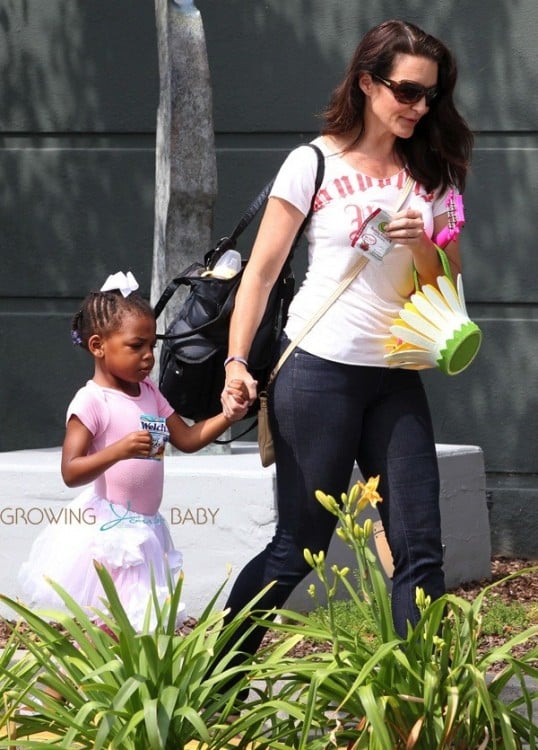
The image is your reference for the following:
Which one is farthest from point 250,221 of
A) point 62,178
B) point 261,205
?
point 62,178

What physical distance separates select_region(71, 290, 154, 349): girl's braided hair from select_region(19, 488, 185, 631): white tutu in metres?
0.50

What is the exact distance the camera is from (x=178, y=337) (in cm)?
452

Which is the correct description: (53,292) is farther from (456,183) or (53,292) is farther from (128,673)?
(128,673)

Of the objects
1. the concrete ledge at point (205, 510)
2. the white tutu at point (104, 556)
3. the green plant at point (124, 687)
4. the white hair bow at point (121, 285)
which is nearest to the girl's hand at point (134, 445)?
the white tutu at point (104, 556)

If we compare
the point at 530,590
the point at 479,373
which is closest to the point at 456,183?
the point at 530,590

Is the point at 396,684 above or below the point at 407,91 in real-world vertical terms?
below

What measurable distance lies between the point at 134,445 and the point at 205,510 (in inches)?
75.6

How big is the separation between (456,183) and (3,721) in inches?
79.3

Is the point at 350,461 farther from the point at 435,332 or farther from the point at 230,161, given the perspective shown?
the point at 230,161

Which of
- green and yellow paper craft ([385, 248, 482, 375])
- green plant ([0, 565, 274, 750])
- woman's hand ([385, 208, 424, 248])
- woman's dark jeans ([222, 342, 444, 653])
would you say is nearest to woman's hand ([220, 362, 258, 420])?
woman's dark jeans ([222, 342, 444, 653])

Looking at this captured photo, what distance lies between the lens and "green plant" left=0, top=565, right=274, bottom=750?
329cm

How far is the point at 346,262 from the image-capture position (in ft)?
13.7

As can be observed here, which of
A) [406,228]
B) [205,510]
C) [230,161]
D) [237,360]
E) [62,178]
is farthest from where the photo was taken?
[62,178]

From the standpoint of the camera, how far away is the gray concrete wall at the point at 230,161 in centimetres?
804
